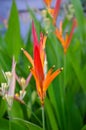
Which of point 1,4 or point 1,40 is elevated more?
point 1,4

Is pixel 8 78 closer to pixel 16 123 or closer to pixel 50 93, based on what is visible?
pixel 16 123

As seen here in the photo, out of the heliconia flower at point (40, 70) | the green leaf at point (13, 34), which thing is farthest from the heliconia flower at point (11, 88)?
the green leaf at point (13, 34)

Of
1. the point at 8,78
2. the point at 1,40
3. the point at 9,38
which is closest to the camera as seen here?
the point at 8,78

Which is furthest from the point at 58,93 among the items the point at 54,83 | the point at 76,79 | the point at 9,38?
the point at 9,38

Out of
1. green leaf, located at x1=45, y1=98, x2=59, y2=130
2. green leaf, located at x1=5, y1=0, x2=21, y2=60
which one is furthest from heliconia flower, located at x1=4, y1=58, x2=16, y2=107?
green leaf, located at x1=5, y1=0, x2=21, y2=60

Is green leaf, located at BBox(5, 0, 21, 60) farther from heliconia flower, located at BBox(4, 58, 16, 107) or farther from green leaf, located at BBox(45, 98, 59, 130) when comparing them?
heliconia flower, located at BBox(4, 58, 16, 107)

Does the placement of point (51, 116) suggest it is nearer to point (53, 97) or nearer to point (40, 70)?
point (53, 97)

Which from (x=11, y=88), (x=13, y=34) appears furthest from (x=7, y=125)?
(x=13, y=34)

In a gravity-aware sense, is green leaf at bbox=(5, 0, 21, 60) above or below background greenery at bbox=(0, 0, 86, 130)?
above

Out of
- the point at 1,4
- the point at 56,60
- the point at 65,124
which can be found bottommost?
the point at 65,124

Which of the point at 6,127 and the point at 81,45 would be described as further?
the point at 81,45

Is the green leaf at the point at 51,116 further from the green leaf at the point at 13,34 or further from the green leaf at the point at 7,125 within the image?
the green leaf at the point at 13,34
